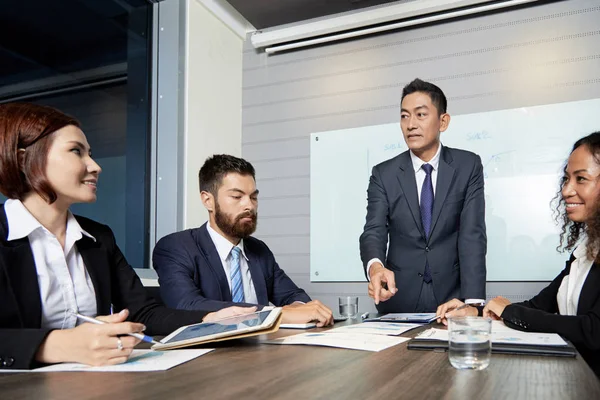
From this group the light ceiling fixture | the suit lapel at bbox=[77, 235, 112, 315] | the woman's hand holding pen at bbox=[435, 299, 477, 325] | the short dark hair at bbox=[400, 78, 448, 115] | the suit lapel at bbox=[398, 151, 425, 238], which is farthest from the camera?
the light ceiling fixture

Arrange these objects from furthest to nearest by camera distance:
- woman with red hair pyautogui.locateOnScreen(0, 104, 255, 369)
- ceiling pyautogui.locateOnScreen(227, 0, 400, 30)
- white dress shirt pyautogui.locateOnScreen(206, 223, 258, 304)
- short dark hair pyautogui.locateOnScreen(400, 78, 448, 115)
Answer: ceiling pyautogui.locateOnScreen(227, 0, 400, 30) < short dark hair pyautogui.locateOnScreen(400, 78, 448, 115) < white dress shirt pyautogui.locateOnScreen(206, 223, 258, 304) < woman with red hair pyautogui.locateOnScreen(0, 104, 255, 369)

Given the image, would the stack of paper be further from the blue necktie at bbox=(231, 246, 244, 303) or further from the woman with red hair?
the blue necktie at bbox=(231, 246, 244, 303)

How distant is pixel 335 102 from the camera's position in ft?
13.4

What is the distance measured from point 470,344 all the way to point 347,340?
391 mm

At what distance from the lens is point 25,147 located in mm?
1430

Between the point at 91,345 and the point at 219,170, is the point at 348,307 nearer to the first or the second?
the point at 219,170

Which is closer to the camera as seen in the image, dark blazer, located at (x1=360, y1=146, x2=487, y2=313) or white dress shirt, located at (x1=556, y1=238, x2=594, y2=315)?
white dress shirt, located at (x1=556, y1=238, x2=594, y2=315)

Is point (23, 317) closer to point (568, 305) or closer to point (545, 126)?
point (568, 305)

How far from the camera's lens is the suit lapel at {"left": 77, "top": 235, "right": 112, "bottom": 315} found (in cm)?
152

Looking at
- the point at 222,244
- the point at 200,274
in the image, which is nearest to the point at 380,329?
the point at 200,274

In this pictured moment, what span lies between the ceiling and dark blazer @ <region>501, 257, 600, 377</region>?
9.29 feet

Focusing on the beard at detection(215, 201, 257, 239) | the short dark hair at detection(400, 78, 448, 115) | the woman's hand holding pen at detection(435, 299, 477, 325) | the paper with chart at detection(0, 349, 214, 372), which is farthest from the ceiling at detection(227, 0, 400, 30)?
the paper with chart at detection(0, 349, 214, 372)

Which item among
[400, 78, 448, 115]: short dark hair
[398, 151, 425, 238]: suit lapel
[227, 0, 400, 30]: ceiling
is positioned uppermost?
[227, 0, 400, 30]: ceiling

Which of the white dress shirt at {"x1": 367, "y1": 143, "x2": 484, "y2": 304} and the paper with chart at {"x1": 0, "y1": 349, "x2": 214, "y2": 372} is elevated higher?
the white dress shirt at {"x1": 367, "y1": 143, "x2": 484, "y2": 304}
